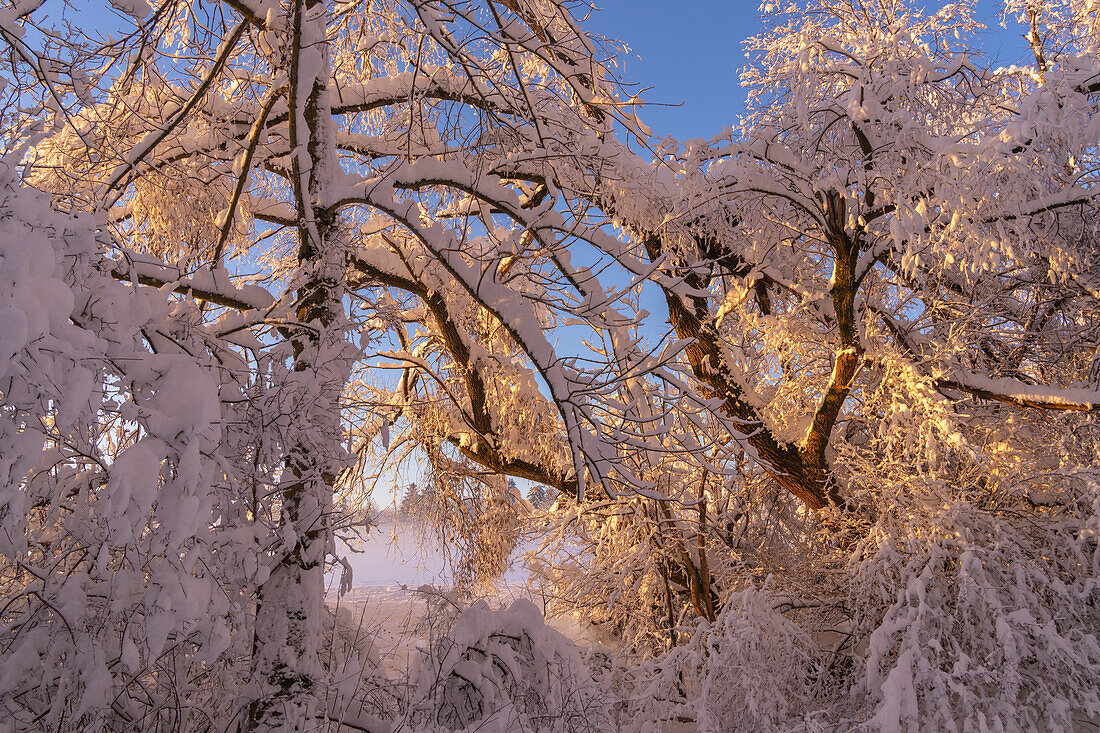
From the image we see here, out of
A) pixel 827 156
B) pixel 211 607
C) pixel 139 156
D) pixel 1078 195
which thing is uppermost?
pixel 827 156

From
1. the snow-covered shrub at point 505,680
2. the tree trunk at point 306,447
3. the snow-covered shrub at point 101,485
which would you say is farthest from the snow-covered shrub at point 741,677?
the snow-covered shrub at point 101,485

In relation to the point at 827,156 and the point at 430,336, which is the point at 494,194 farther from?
the point at 430,336

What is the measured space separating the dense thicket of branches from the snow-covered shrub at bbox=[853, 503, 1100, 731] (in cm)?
3

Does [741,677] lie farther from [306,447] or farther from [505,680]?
[306,447]

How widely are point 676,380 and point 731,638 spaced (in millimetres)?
2521

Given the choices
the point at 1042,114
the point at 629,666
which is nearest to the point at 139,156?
the point at 1042,114

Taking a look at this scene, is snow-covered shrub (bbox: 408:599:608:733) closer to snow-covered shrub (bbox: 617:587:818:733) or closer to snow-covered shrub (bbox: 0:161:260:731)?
snow-covered shrub (bbox: 0:161:260:731)

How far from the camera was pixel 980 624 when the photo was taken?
14.4 feet

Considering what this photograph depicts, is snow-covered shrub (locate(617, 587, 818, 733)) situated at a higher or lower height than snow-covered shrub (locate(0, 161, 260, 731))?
lower

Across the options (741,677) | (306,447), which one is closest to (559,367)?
(306,447)

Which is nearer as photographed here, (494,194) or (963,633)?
(494,194)

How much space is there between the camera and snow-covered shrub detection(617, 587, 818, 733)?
4863mm

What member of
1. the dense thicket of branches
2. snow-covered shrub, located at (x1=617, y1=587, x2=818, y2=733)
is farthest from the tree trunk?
snow-covered shrub, located at (x1=617, y1=587, x2=818, y2=733)

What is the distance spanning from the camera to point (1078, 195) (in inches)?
192
